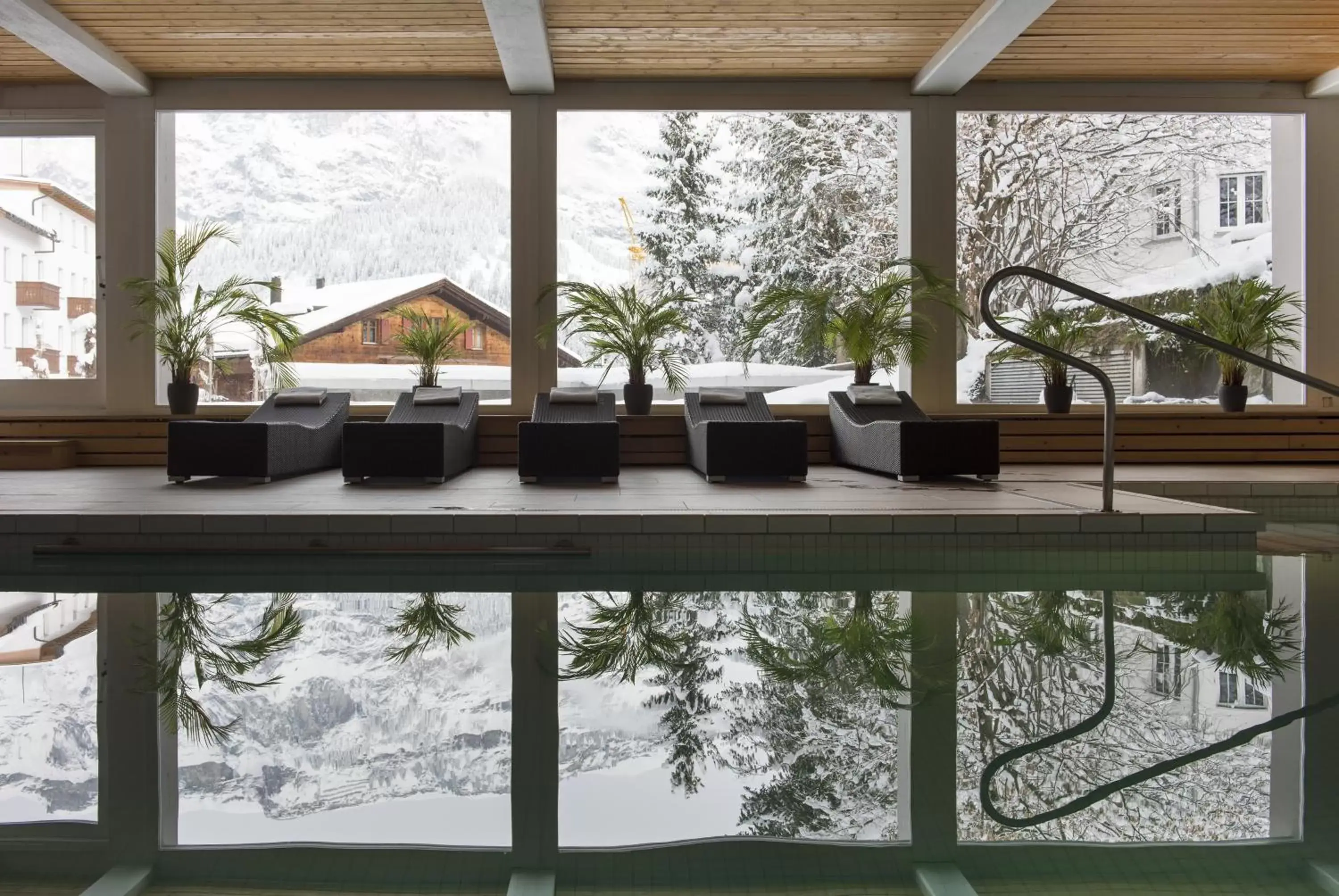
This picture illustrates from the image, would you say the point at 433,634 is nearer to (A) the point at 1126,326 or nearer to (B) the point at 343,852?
(B) the point at 343,852

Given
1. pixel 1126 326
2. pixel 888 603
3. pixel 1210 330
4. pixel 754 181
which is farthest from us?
pixel 754 181

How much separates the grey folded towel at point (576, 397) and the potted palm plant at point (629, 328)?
0.83m

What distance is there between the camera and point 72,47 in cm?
871

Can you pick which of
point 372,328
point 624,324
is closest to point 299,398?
point 372,328

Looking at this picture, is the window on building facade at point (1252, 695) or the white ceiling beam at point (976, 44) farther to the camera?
the white ceiling beam at point (976, 44)

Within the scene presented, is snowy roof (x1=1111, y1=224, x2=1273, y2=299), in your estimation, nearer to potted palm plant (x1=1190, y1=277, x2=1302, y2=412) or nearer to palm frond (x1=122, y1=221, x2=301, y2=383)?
potted palm plant (x1=1190, y1=277, x2=1302, y2=412)

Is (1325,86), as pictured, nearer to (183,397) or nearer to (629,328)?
(629,328)

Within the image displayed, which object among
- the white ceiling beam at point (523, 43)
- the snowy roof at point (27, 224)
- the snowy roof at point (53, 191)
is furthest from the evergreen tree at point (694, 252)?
the snowy roof at point (27, 224)

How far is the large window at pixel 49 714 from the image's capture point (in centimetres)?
181

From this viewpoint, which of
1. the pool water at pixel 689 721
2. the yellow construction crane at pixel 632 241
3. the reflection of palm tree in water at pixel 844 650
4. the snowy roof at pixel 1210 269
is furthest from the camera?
the yellow construction crane at pixel 632 241

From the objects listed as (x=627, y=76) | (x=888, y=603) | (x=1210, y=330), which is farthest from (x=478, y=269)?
(x=888, y=603)

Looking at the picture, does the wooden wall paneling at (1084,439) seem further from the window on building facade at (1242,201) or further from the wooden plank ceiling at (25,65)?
the wooden plank ceiling at (25,65)

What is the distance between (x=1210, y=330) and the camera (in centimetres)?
971

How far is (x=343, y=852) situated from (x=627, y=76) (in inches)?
375
